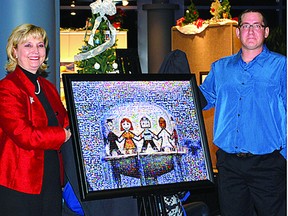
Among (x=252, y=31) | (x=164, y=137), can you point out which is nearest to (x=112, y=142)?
(x=164, y=137)

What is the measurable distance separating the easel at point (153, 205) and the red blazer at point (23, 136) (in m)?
0.50

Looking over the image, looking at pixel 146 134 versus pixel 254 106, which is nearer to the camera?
pixel 146 134

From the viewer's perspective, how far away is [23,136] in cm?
310

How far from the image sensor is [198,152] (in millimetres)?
3223

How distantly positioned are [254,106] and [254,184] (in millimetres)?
Answer: 406

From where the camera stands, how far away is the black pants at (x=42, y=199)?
321 centimetres

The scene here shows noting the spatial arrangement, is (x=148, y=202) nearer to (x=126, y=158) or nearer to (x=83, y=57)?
(x=126, y=158)

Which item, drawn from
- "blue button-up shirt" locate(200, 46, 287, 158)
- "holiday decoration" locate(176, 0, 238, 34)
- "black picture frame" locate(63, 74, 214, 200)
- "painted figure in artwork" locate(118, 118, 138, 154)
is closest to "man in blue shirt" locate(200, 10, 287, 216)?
"blue button-up shirt" locate(200, 46, 287, 158)

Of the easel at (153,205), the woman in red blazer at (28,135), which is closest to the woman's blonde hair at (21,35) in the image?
the woman in red blazer at (28,135)

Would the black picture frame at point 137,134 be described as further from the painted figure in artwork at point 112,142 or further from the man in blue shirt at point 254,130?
the man in blue shirt at point 254,130

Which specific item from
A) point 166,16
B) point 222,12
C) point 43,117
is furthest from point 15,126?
point 166,16

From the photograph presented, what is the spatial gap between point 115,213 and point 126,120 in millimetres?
495

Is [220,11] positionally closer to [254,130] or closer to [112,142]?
[254,130]

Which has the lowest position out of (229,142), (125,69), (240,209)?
(240,209)
